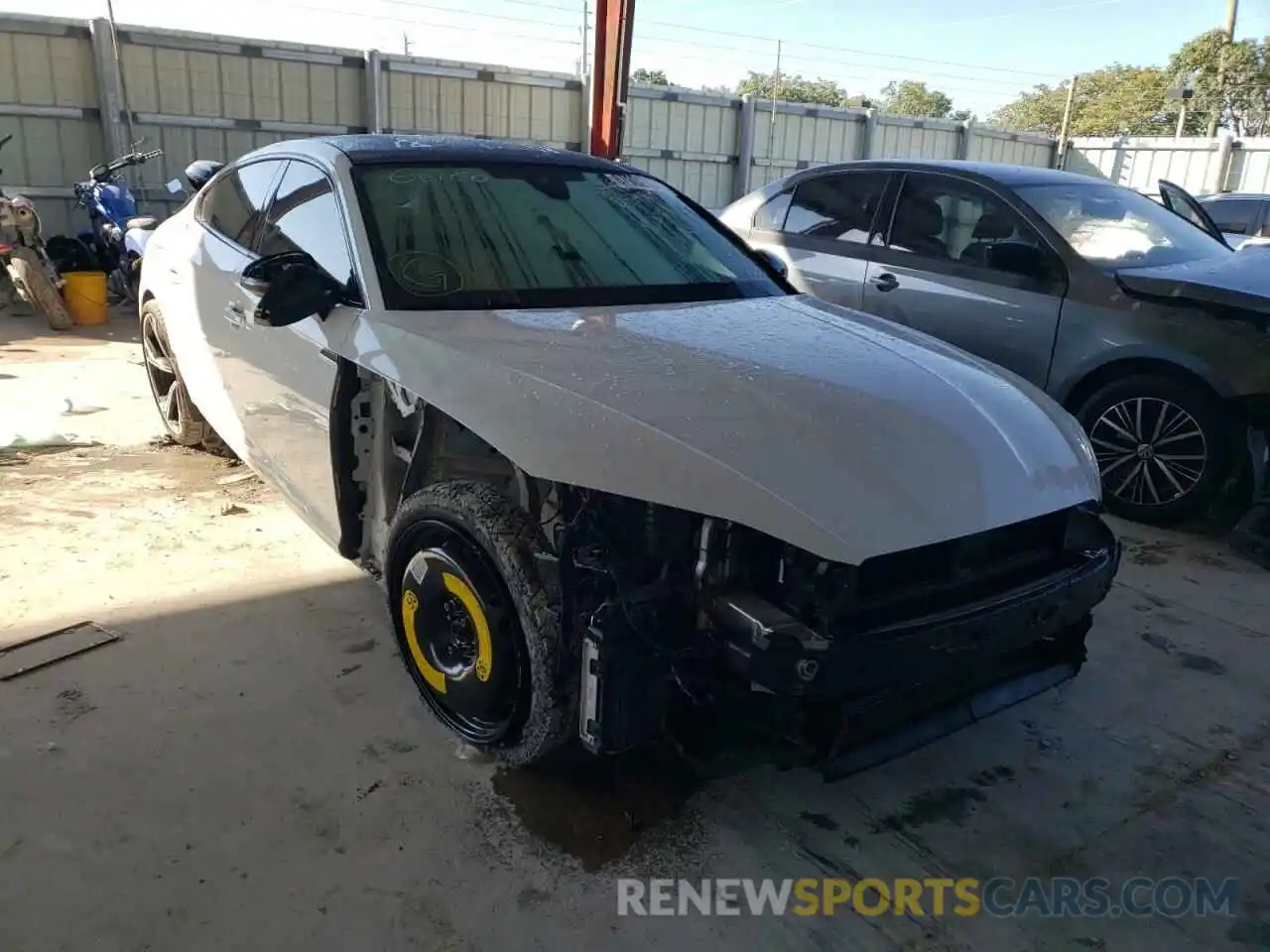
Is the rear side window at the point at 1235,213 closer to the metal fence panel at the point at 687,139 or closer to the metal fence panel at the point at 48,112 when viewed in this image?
the metal fence panel at the point at 687,139

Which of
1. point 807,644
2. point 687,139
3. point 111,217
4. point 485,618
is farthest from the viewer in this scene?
point 687,139

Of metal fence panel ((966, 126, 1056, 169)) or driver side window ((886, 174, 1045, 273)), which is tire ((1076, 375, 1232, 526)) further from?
metal fence panel ((966, 126, 1056, 169))

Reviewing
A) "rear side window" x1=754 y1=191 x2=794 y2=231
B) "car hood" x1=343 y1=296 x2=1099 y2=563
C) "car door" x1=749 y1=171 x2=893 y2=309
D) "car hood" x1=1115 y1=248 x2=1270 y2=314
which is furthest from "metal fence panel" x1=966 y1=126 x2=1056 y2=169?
"car hood" x1=343 y1=296 x2=1099 y2=563

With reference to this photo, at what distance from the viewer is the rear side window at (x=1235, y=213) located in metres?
9.83

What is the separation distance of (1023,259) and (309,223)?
11.2ft

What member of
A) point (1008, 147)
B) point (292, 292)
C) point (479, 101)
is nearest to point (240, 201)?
Answer: point (292, 292)

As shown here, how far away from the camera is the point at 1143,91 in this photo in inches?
1658

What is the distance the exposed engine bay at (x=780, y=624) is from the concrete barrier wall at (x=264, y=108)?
9.66 metres

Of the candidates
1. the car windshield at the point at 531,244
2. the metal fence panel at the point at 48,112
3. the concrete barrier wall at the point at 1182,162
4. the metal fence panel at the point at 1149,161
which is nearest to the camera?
the car windshield at the point at 531,244

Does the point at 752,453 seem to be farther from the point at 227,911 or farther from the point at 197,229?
the point at 197,229

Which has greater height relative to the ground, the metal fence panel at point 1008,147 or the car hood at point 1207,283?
the metal fence panel at point 1008,147

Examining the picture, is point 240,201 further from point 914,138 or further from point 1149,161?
point 1149,161

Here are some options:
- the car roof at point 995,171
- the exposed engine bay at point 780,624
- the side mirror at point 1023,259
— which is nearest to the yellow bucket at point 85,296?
the car roof at point 995,171

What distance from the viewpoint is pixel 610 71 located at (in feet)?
34.3
